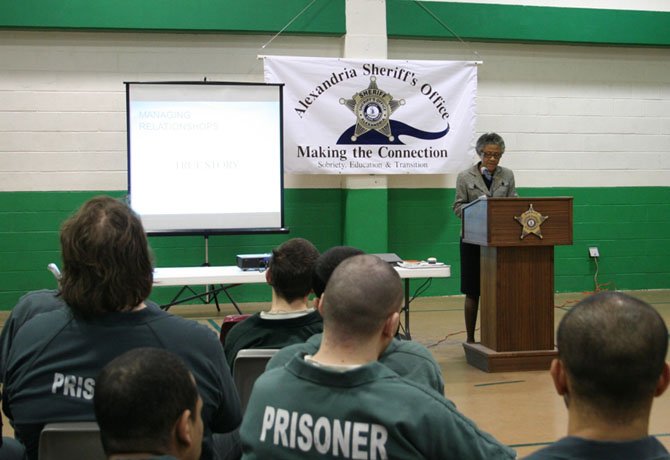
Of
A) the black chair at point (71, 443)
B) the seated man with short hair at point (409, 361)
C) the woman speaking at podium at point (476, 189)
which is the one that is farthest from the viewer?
the woman speaking at podium at point (476, 189)

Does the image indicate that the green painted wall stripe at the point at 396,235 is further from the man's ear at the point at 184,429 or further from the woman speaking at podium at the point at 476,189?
the man's ear at the point at 184,429

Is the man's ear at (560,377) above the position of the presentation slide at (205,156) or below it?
below

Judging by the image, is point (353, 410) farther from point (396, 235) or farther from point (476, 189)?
point (396, 235)

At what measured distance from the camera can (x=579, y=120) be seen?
7.80 meters

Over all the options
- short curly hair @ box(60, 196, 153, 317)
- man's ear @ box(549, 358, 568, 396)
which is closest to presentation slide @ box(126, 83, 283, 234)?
short curly hair @ box(60, 196, 153, 317)

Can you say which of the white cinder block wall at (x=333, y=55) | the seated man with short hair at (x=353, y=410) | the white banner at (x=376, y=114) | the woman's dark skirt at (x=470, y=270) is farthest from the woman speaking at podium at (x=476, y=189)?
the seated man with short hair at (x=353, y=410)

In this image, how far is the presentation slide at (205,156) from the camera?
5.91 meters

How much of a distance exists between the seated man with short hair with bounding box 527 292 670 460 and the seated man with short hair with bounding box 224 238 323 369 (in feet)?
4.52

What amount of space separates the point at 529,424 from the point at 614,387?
2.70 meters

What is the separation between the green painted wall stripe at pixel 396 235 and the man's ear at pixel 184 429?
5.33 metres

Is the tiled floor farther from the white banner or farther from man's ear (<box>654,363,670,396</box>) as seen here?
man's ear (<box>654,363,670,396</box>)

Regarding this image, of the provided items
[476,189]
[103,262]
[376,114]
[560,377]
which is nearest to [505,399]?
[476,189]

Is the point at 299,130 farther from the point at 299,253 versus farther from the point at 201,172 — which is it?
the point at 299,253

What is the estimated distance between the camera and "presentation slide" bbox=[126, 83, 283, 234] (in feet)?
19.4
